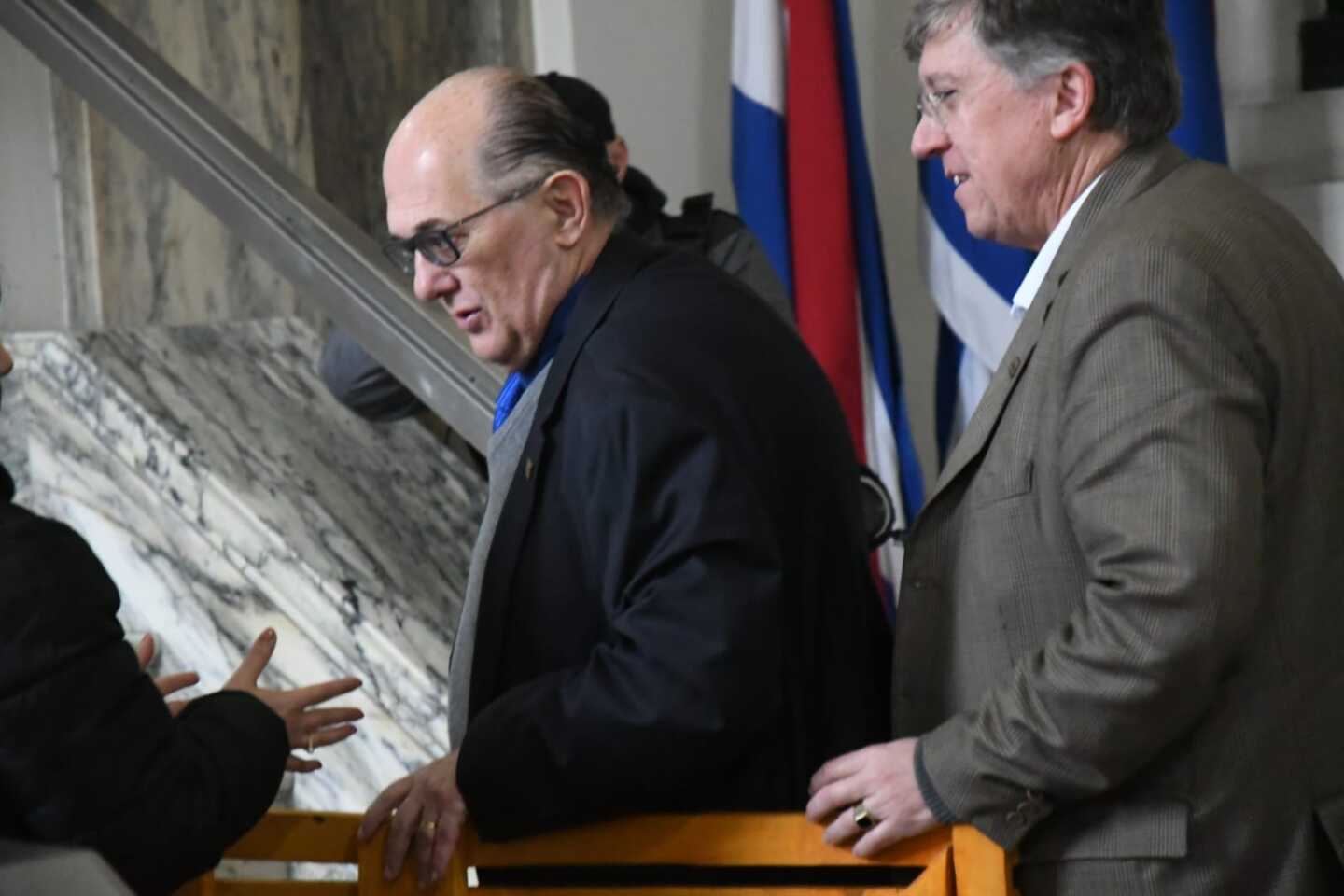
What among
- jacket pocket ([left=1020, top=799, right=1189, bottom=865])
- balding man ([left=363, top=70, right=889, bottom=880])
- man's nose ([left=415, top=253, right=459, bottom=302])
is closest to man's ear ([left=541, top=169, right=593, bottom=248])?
balding man ([left=363, top=70, right=889, bottom=880])

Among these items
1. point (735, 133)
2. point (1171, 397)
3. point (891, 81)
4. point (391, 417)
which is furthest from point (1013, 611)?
point (891, 81)

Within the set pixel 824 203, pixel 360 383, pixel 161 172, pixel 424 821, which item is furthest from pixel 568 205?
pixel 824 203

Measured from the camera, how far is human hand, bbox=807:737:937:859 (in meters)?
1.75

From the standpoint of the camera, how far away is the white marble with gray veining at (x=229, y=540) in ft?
10.6

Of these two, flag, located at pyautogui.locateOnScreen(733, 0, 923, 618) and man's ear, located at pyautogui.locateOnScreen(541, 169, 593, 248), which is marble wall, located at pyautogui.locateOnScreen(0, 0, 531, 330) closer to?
flag, located at pyautogui.locateOnScreen(733, 0, 923, 618)

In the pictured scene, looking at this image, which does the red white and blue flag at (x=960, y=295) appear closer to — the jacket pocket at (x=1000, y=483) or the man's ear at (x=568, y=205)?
the man's ear at (x=568, y=205)

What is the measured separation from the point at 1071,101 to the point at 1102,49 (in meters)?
0.06

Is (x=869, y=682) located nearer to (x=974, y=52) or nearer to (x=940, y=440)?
(x=974, y=52)

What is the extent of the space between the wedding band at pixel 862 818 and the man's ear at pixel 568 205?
0.72 m

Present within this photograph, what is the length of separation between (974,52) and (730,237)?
1.60 metres

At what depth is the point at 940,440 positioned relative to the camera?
15.1 feet

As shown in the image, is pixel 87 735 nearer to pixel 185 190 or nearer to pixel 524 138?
pixel 524 138

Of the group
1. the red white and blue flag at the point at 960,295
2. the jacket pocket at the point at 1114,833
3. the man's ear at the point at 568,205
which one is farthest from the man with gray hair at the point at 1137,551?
the red white and blue flag at the point at 960,295

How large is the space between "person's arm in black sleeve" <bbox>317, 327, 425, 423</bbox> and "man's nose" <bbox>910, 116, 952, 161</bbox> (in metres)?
1.76
